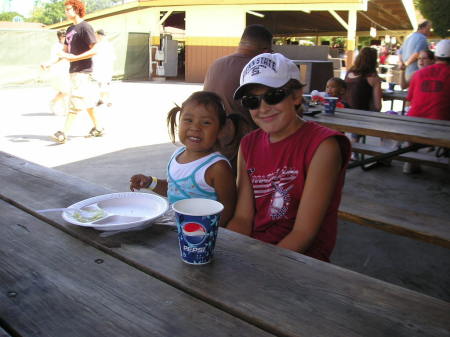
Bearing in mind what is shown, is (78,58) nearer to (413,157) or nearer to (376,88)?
(376,88)

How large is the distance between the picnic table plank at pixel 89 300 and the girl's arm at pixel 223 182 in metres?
0.88

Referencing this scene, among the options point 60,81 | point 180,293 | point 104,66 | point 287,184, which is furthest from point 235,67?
point 60,81

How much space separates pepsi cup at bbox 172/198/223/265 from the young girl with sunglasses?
537 mm

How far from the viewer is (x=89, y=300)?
1067 mm

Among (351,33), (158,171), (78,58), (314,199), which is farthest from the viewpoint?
(351,33)

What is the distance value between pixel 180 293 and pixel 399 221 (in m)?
1.98

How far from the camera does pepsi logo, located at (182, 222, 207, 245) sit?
3.76ft

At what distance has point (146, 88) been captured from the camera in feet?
50.4

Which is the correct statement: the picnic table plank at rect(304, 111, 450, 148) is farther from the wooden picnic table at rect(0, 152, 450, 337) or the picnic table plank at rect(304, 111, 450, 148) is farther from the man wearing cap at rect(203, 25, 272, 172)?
the wooden picnic table at rect(0, 152, 450, 337)

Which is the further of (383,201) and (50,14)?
(50,14)

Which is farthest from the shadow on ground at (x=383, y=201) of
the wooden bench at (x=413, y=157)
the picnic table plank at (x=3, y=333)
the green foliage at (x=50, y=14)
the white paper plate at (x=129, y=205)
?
the green foliage at (x=50, y=14)

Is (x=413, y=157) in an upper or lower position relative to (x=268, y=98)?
lower

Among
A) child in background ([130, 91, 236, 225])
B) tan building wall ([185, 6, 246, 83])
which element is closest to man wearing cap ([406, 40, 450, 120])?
child in background ([130, 91, 236, 225])

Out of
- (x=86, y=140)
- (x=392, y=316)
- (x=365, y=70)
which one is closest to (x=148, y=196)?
(x=392, y=316)
